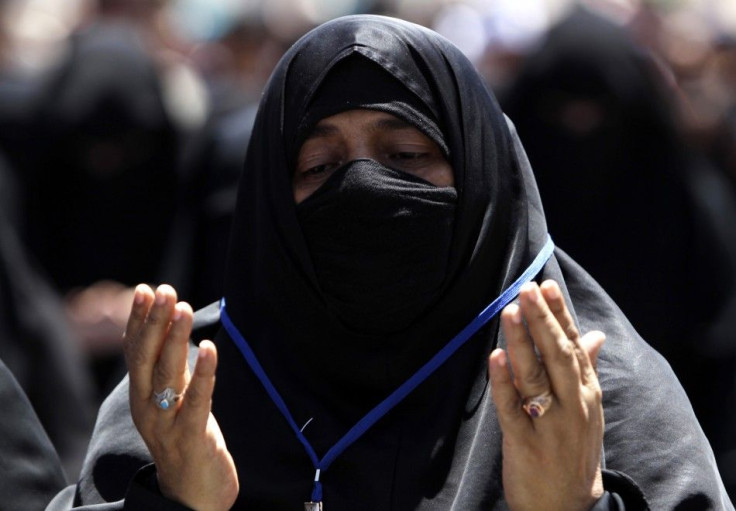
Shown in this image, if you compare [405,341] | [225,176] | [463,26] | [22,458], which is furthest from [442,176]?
[463,26]

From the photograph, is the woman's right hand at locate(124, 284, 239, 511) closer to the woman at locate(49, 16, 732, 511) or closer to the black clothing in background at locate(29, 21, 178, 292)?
the woman at locate(49, 16, 732, 511)

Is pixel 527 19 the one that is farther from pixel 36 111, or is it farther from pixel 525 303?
pixel 525 303

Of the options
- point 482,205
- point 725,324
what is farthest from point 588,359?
point 725,324

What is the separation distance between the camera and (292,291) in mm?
3625

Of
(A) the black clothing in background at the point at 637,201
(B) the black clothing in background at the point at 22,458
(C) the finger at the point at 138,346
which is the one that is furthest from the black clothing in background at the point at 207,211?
(C) the finger at the point at 138,346

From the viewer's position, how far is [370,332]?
3.57m

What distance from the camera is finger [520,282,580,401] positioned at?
3.01 meters

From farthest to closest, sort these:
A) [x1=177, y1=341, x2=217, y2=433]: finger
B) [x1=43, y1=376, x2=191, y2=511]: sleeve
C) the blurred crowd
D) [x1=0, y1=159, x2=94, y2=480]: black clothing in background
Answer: the blurred crowd, [x1=0, y1=159, x2=94, y2=480]: black clothing in background, [x1=43, y1=376, x2=191, y2=511]: sleeve, [x1=177, y1=341, x2=217, y2=433]: finger

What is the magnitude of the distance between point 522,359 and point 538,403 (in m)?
0.09

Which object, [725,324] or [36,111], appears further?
[36,111]

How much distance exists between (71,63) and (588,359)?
5601 mm

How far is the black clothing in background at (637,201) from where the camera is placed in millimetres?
6648

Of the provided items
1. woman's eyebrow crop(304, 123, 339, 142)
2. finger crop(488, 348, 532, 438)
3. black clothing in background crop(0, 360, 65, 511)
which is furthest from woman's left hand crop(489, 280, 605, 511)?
black clothing in background crop(0, 360, 65, 511)

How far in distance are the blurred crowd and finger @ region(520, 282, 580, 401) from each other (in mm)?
2788
